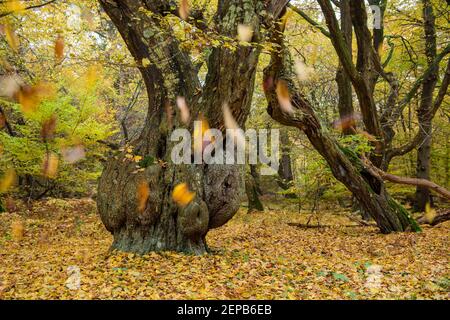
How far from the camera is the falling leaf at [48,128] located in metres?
10.9

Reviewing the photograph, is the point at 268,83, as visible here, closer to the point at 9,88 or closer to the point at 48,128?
the point at 48,128

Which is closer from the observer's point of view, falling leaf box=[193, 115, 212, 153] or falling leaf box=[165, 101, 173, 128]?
falling leaf box=[193, 115, 212, 153]

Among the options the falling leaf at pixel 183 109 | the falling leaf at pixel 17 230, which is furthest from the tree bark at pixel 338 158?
the falling leaf at pixel 17 230

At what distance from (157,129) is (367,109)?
5.83 meters

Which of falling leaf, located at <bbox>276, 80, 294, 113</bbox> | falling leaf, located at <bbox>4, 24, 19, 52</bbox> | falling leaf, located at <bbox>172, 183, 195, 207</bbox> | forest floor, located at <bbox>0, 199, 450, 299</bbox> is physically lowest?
forest floor, located at <bbox>0, 199, 450, 299</bbox>

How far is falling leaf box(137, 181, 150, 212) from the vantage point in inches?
249

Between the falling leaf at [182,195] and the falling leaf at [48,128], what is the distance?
6.20 metres

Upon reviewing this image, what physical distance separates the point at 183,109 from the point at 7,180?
25.9 feet

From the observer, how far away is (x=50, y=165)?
11.4 metres

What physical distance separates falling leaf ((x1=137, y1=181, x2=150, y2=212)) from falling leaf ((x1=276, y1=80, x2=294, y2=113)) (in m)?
3.53

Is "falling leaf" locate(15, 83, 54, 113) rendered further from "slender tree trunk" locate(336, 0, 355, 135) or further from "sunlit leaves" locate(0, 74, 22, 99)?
"slender tree trunk" locate(336, 0, 355, 135)

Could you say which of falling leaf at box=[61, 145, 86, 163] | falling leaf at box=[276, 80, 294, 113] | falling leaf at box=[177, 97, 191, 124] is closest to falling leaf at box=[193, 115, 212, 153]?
falling leaf at box=[177, 97, 191, 124]

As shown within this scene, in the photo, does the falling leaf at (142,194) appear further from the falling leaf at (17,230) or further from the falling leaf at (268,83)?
the falling leaf at (17,230)

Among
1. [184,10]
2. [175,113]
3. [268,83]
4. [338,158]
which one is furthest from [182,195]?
[338,158]
